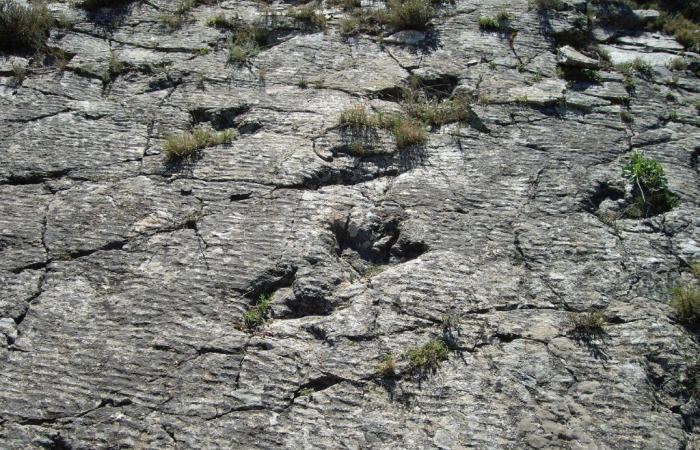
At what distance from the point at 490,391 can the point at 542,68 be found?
4553mm

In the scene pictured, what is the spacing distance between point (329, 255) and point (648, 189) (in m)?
3.15

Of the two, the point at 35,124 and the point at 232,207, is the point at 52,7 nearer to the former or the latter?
the point at 35,124

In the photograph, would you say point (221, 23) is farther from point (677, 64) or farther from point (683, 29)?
point (683, 29)

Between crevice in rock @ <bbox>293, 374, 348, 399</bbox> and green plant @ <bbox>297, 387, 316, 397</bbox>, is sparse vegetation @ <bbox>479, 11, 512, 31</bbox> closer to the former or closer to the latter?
crevice in rock @ <bbox>293, 374, 348, 399</bbox>

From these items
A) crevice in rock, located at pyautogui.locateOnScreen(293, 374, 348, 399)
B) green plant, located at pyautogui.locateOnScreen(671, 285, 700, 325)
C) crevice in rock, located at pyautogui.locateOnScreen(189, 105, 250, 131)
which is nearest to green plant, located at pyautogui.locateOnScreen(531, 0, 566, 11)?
crevice in rock, located at pyautogui.locateOnScreen(189, 105, 250, 131)

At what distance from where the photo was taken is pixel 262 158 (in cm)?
616

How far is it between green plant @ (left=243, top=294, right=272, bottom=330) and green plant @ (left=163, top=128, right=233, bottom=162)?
194cm

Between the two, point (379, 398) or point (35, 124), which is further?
point (35, 124)

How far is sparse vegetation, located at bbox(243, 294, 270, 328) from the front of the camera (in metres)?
4.83

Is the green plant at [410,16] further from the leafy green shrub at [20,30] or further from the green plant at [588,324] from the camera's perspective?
the green plant at [588,324]

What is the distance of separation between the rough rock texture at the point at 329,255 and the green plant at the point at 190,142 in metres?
0.11

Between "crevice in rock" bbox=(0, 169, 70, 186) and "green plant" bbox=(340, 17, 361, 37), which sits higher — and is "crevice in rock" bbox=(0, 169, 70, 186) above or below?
Answer: below

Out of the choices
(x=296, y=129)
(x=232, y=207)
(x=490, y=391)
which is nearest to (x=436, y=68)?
(x=296, y=129)

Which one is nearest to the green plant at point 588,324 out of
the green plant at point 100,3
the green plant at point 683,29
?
the green plant at point 683,29
